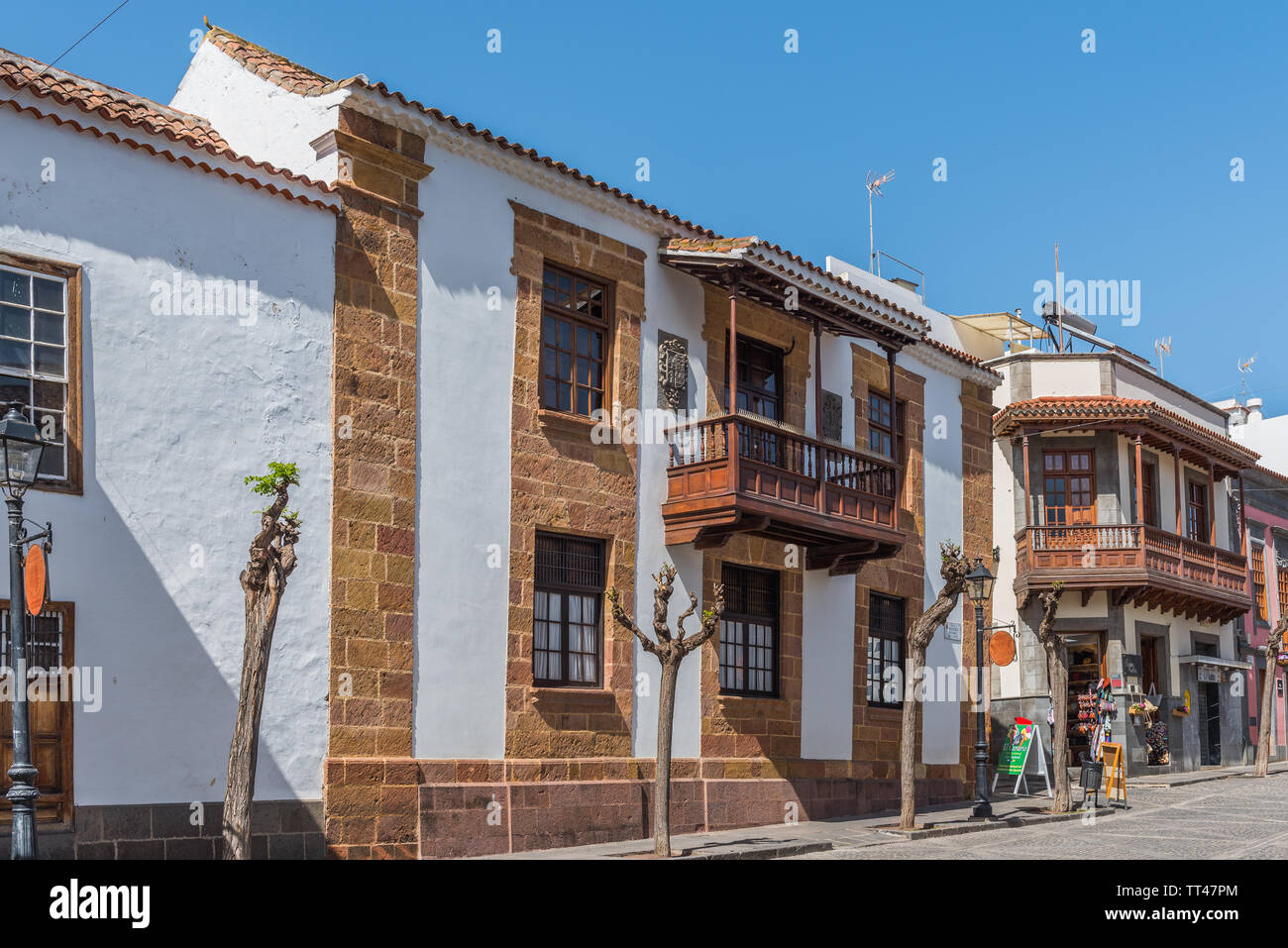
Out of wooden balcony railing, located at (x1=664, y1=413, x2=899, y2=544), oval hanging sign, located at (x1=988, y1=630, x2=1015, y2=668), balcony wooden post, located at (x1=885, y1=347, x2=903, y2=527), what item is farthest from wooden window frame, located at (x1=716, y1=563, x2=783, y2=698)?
oval hanging sign, located at (x1=988, y1=630, x2=1015, y2=668)

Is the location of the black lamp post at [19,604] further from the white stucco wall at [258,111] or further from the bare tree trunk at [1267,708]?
the bare tree trunk at [1267,708]

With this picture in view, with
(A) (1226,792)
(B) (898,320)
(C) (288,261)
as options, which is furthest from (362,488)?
(A) (1226,792)

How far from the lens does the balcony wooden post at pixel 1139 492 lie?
27.2 meters

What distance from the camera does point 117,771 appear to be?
10.7m

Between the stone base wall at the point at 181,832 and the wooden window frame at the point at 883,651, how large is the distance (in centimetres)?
964

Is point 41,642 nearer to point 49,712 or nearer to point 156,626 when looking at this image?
point 49,712

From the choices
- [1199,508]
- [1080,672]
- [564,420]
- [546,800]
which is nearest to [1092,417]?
[1080,672]

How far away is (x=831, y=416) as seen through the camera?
19.0 m

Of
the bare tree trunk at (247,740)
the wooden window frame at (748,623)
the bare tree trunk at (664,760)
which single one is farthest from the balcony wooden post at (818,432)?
the bare tree trunk at (247,740)

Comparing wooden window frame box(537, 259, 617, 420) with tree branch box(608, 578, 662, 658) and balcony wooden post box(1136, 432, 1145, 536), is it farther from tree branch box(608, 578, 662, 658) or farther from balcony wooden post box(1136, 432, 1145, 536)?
balcony wooden post box(1136, 432, 1145, 536)

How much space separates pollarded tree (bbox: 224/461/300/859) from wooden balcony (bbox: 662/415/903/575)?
251 inches

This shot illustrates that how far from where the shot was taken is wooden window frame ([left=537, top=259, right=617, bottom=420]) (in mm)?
15000

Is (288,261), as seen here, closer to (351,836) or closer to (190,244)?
(190,244)
